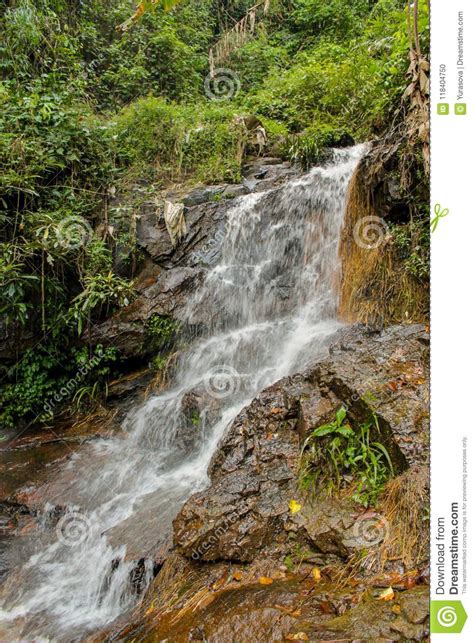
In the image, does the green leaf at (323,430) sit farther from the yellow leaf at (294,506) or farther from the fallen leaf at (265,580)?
the fallen leaf at (265,580)

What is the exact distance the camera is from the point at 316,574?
9.33 ft

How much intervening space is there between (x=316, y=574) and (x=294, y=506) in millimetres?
546

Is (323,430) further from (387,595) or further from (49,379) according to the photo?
(49,379)

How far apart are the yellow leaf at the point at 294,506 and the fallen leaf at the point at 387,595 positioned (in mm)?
887

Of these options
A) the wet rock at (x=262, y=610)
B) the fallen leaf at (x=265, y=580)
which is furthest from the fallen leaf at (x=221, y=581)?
the fallen leaf at (x=265, y=580)

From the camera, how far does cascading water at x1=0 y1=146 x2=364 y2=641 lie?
12.6ft

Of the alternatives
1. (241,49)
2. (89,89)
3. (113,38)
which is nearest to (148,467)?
(89,89)

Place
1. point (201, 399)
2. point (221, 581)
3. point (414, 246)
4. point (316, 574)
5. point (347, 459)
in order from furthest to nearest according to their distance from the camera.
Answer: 1. point (201, 399)
2. point (414, 246)
3. point (347, 459)
4. point (221, 581)
5. point (316, 574)

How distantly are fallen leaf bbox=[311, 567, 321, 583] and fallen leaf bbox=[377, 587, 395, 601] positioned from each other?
0.44m

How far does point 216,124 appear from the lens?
9.09m

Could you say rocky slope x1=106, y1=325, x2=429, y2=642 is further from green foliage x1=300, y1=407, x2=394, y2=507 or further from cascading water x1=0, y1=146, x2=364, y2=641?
cascading water x1=0, y1=146, x2=364, y2=641
